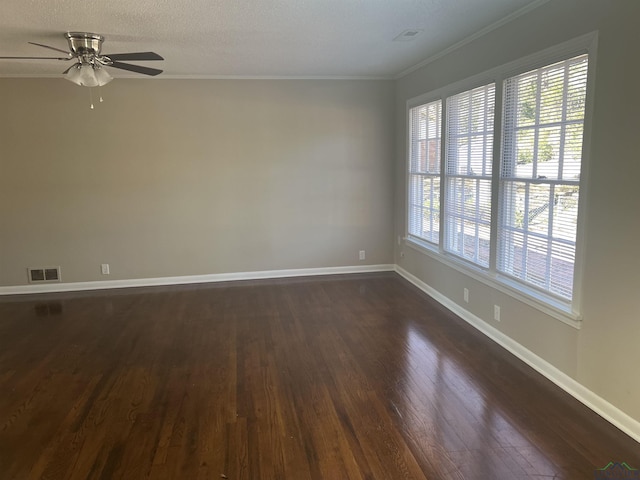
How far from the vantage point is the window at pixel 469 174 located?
3.87m

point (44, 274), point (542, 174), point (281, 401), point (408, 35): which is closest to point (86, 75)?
point (408, 35)

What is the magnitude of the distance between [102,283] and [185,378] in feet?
9.84

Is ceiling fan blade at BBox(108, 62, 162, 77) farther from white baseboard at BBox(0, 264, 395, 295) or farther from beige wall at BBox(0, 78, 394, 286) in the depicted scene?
white baseboard at BBox(0, 264, 395, 295)

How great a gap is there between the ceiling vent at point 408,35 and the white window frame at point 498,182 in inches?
24.4

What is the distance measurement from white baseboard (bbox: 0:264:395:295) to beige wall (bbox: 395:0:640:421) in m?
3.13

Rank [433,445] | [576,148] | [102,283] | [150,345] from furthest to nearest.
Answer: [102,283] → [150,345] → [576,148] → [433,445]

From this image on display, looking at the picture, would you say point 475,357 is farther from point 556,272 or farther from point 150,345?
point 150,345

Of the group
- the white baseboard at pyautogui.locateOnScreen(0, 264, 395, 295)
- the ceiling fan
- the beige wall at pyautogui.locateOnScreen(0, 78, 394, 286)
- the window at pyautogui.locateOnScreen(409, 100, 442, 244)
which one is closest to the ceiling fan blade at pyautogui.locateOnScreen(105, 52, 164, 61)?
the ceiling fan

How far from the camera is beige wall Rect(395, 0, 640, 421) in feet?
7.97

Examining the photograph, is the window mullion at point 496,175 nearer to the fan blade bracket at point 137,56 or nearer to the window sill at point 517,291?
the window sill at point 517,291

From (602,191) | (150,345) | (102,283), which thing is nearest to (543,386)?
(602,191)

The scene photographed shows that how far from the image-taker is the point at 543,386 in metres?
3.00

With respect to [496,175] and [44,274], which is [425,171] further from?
[44,274]

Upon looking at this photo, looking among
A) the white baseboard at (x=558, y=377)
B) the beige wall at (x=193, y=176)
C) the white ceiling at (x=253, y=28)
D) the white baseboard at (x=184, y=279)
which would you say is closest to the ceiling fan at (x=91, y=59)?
the white ceiling at (x=253, y=28)
